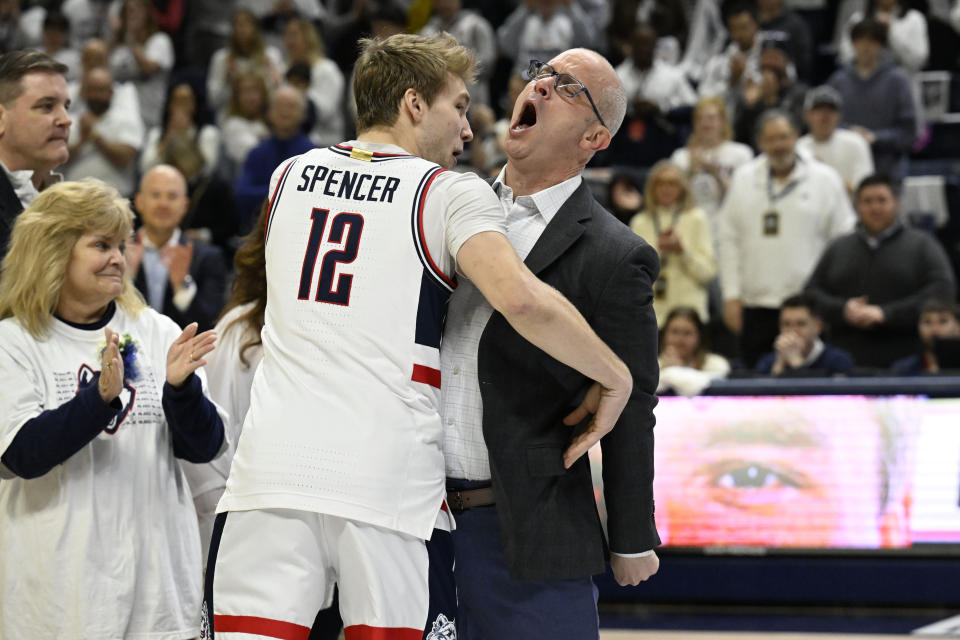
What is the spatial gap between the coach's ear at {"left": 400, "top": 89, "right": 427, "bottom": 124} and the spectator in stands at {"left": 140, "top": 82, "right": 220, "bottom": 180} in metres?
7.74

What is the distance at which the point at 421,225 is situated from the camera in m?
3.19

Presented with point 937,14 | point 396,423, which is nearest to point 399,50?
point 396,423

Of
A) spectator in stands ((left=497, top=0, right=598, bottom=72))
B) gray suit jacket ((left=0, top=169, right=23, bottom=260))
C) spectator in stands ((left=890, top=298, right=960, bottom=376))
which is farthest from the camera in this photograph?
spectator in stands ((left=497, top=0, right=598, bottom=72))

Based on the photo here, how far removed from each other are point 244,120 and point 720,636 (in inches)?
256

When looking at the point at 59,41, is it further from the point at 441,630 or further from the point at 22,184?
the point at 441,630

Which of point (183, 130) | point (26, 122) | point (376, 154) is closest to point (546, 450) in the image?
point (376, 154)

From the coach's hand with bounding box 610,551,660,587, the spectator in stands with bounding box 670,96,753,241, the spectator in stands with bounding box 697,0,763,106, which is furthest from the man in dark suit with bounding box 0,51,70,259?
the spectator in stands with bounding box 697,0,763,106

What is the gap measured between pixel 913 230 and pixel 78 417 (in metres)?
6.72

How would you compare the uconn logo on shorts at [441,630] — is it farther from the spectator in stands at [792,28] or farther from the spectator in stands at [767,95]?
the spectator in stands at [792,28]

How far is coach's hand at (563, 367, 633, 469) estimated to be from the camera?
325 centimetres

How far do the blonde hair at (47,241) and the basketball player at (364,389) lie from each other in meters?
0.90

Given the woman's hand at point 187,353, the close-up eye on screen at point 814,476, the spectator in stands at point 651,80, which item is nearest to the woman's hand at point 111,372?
the woman's hand at point 187,353

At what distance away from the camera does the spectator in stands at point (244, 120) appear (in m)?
11.1

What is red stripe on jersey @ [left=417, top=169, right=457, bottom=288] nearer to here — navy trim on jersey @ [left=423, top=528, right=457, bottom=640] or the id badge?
navy trim on jersey @ [left=423, top=528, right=457, bottom=640]
